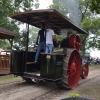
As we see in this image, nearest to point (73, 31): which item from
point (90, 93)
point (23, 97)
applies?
point (90, 93)

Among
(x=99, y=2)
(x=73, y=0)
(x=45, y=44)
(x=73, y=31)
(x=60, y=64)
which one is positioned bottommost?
(x=60, y=64)

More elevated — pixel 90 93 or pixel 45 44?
pixel 45 44

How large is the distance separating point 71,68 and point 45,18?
185 cm

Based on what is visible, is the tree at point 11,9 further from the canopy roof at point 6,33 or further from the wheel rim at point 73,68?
the wheel rim at point 73,68

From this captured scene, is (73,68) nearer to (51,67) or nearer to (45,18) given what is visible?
(51,67)

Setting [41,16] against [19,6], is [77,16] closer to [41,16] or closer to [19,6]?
[19,6]

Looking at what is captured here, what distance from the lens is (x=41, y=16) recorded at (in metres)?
7.07

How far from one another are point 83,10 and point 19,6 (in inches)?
466

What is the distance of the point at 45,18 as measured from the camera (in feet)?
23.5

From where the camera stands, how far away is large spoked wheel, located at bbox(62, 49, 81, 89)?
6.86m

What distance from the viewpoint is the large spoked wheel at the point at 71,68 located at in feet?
22.5

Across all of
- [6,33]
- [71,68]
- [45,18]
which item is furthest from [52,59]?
[6,33]

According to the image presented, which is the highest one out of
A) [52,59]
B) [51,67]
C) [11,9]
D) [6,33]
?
[11,9]

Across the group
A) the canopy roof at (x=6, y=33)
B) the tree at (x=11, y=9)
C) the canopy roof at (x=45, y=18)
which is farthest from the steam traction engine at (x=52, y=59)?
the tree at (x=11, y=9)
